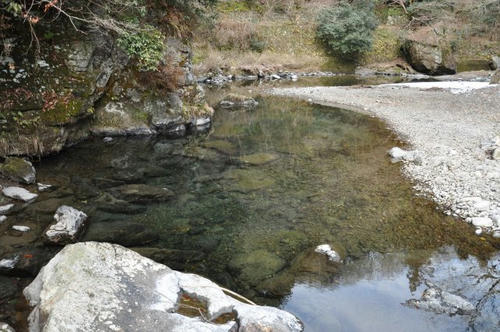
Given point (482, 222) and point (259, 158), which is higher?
point (482, 222)

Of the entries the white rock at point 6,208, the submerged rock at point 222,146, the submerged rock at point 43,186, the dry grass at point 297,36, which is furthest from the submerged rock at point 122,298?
the dry grass at point 297,36

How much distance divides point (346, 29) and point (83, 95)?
27.2 meters

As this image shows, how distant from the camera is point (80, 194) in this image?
7527 millimetres

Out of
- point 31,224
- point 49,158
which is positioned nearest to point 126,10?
point 49,158

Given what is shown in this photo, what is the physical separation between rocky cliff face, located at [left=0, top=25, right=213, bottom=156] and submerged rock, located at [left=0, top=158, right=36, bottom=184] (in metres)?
0.94

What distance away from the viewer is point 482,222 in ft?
21.5

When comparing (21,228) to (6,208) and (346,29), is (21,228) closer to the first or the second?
(6,208)

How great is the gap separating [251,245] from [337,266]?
1.40 m

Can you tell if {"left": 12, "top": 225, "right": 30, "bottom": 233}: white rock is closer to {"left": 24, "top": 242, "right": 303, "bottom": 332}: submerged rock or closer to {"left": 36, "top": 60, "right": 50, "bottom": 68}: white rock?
{"left": 24, "top": 242, "right": 303, "bottom": 332}: submerged rock

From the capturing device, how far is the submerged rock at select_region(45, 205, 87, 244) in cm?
574

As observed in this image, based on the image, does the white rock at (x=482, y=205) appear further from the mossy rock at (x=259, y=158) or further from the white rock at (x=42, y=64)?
the white rock at (x=42, y=64)

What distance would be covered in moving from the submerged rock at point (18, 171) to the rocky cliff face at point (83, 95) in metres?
0.94

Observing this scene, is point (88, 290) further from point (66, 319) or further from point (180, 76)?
point (180, 76)

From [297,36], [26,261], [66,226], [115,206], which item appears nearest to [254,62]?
[297,36]
